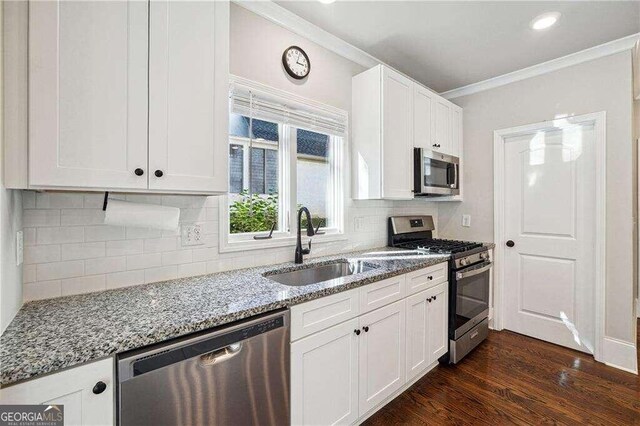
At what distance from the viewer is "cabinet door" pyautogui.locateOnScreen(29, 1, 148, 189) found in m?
1.02

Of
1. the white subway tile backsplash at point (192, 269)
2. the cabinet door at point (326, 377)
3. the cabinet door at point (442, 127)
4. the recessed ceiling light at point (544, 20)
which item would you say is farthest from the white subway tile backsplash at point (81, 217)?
the recessed ceiling light at point (544, 20)

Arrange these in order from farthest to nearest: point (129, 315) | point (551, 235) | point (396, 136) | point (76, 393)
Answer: point (551, 235) → point (396, 136) → point (129, 315) → point (76, 393)

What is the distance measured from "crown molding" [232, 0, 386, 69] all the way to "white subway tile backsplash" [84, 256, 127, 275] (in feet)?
5.47

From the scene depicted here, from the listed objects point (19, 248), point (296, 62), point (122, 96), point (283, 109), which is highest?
point (296, 62)

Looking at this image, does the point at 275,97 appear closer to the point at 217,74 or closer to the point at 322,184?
the point at 217,74

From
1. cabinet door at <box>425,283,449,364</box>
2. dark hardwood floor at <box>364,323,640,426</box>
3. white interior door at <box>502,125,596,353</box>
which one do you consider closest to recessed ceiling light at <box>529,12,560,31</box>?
white interior door at <box>502,125,596,353</box>

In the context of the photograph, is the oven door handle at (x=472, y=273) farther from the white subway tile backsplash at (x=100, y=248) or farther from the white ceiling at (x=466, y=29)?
the white ceiling at (x=466, y=29)

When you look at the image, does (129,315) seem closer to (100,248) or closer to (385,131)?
(100,248)

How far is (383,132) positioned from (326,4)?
0.96 metres

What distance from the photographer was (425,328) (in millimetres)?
2162

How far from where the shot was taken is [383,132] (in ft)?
7.66

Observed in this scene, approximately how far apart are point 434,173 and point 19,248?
2872 mm

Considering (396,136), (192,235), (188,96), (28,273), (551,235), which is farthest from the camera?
(551,235)

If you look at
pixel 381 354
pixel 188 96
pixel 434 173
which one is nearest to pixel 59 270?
pixel 188 96
